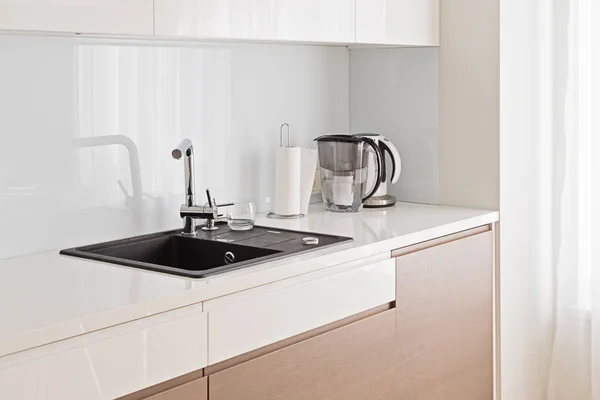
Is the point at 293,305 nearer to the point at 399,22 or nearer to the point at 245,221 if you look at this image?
the point at 245,221

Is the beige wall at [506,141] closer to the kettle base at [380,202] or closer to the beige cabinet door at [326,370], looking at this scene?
the kettle base at [380,202]

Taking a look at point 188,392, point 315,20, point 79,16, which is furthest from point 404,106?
point 188,392

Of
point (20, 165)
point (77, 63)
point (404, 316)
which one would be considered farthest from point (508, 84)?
point (20, 165)

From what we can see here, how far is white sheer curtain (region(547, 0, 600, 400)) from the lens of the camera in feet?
9.75

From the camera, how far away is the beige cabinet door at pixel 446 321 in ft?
8.01

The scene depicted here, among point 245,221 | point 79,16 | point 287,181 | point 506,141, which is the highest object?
point 79,16

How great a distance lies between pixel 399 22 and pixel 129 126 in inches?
36.9

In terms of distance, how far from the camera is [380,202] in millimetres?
2938

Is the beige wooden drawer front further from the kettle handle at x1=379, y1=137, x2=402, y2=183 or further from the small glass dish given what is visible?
the kettle handle at x1=379, y1=137, x2=402, y2=183

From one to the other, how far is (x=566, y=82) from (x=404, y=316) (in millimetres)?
1123

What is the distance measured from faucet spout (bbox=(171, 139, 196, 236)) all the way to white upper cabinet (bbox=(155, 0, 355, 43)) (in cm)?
36

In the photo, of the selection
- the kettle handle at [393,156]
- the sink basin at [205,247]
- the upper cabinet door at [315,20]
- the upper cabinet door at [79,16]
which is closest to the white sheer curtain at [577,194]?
the kettle handle at [393,156]

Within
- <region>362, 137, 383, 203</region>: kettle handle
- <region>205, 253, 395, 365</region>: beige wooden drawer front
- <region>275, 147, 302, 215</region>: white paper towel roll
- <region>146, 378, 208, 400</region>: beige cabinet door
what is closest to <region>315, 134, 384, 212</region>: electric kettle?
<region>362, 137, 383, 203</region>: kettle handle

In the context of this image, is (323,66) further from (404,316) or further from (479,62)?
(404,316)
